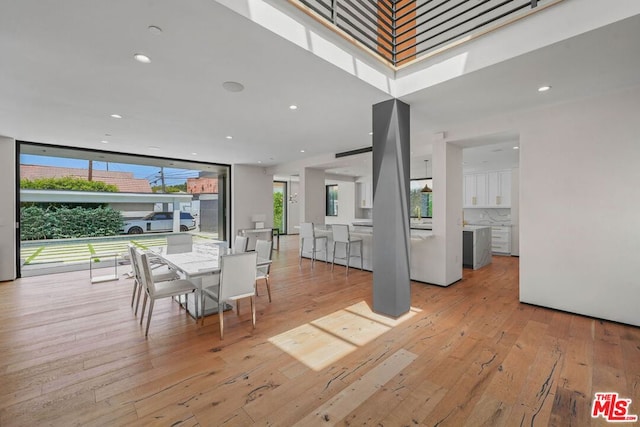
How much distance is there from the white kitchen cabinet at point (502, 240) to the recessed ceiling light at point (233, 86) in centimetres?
720

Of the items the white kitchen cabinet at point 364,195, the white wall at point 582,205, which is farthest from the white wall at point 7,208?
the white kitchen cabinet at point 364,195

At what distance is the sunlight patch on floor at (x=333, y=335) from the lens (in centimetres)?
235

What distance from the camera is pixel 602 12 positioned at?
183 centimetres

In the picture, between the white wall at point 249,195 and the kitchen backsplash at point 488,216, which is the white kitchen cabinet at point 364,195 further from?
the white wall at point 249,195

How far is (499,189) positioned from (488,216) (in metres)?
0.93

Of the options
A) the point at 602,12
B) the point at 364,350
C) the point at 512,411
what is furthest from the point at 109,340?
the point at 602,12

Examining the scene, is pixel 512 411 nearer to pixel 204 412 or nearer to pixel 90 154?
pixel 204 412

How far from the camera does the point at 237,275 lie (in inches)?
108

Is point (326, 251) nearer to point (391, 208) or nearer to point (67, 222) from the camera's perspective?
point (391, 208)

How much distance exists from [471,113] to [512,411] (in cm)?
329

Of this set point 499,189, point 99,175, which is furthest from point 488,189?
point 99,175

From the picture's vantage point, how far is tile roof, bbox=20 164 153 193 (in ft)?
18.3

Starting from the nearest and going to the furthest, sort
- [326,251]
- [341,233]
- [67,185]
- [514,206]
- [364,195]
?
[341,233] → [326,251] → [67,185] → [514,206] → [364,195]

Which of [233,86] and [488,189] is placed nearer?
[233,86]
